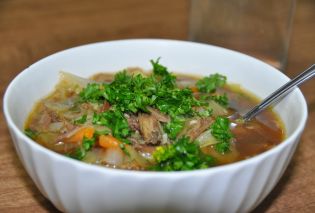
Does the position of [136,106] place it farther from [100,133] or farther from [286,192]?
[286,192]

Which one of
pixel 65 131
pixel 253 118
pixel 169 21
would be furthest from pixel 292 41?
pixel 65 131

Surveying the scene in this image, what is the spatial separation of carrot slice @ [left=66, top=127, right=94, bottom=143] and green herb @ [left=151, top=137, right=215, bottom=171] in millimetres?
235

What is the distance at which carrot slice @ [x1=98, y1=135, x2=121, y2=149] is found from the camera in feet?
5.47

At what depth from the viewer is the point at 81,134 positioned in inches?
69.4

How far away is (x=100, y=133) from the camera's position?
5.62 feet

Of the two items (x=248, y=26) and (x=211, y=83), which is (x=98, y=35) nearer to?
(x=248, y=26)

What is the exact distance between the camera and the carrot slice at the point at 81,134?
5.69 feet

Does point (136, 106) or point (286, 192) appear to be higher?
point (136, 106)

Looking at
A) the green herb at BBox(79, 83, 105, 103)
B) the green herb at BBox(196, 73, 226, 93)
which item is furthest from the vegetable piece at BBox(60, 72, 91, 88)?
the green herb at BBox(196, 73, 226, 93)

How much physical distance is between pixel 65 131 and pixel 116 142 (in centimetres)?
25

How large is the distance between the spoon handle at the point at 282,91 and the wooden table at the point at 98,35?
0.88 ft

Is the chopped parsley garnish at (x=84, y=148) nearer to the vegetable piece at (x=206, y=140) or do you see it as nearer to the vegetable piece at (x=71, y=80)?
the vegetable piece at (x=206, y=140)

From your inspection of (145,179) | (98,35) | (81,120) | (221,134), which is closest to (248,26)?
(98,35)

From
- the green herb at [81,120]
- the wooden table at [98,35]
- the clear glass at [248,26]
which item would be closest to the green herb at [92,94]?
the green herb at [81,120]
